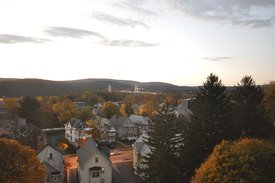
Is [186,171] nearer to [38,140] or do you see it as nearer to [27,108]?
[38,140]

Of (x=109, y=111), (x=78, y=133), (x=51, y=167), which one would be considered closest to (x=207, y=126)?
(x=51, y=167)

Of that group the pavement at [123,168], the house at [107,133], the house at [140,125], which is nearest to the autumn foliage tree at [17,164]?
the pavement at [123,168]

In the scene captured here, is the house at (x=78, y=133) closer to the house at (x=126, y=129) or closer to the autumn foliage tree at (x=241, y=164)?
the house at (x=126, y=129)

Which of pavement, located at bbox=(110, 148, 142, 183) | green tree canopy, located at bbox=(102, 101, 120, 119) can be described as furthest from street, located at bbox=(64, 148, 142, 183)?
green tree canopy, located at bbox=(102, 101, 120, 119)

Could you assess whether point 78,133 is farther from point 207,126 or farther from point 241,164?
point 241,164

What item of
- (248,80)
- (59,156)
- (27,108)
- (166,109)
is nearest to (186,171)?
(166,109)

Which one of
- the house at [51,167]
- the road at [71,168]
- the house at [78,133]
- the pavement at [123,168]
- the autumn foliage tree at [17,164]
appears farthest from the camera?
the house at [78,133]
